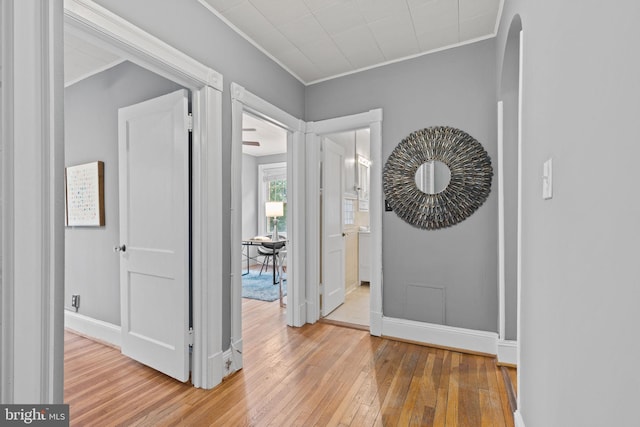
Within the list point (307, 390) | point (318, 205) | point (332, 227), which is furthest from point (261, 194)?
point (307, 390)

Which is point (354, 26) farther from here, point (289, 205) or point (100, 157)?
point (100, 157)

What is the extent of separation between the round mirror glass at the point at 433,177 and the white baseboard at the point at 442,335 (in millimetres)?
1205

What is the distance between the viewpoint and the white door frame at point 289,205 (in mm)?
2262

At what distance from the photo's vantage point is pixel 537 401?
1183 millimetres

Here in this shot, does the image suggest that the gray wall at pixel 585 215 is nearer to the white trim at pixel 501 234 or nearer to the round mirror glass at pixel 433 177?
the white trim at pixel 501 234

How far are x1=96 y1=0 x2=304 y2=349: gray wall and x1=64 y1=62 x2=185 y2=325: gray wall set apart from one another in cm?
65

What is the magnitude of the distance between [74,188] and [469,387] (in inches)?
147

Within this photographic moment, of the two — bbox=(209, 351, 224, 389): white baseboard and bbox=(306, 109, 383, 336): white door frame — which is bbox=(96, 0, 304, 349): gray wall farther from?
bbox=(306, 109, 383, 336): white door frame

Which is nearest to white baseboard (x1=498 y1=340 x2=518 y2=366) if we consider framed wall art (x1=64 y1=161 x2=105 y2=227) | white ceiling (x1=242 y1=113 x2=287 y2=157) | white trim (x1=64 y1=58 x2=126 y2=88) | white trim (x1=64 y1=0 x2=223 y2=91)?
white trim (x1=64 y1=0 x2=223 y2=91)

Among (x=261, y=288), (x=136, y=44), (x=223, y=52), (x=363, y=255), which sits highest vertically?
(x=223, y=52)

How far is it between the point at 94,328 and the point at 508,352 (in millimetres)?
3565

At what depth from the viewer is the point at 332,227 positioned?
3.60 m

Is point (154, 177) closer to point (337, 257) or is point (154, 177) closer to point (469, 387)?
point (337, 257)

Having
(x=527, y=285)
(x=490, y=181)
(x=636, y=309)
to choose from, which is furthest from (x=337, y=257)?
(x=636, y=309)
